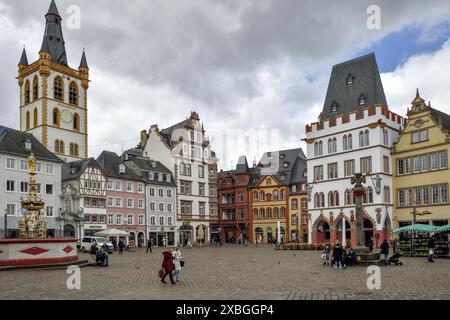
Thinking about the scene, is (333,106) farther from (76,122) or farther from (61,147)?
(76,122)

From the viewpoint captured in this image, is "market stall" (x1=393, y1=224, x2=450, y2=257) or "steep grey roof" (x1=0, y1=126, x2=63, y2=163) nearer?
"market stall" (x1=393, y1=224, x2=450, y2=257)

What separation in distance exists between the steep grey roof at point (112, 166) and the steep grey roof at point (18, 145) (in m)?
8.54

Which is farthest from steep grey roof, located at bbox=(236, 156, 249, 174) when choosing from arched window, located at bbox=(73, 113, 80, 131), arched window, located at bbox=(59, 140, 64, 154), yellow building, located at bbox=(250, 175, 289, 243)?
arched window, located at bbox=(59, 140, 64, 154)

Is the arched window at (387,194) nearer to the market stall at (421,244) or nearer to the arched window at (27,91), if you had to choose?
the market stall at (421,244)

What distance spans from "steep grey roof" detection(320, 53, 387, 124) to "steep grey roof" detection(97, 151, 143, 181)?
2785cm

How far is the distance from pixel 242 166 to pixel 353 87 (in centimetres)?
3210

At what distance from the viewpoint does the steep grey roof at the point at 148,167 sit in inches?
2899

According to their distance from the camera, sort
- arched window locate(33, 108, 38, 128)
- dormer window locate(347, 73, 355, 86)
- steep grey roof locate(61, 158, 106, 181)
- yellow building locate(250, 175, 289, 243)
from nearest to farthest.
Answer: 1. dormer window locate(347, 73, 355, 86)
2. steep grey roof locate(61, 158, 106, 181)
3. yellow building locate(250, 175, 289, 243)
4. arched window locate(33, 108, 38, 128)

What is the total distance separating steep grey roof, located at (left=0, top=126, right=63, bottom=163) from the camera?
185 ft

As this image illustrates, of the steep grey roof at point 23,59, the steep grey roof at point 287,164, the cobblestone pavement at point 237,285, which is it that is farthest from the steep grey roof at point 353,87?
the steep grey roof at point 23,59

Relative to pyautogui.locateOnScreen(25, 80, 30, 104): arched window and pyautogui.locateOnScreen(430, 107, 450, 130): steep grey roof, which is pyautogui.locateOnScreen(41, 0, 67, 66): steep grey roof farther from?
pyautogui.locateOnScreen(430, 107, 450, 130): steep grey roof

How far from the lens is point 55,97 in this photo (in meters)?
83.9

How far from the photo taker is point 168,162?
7856 centimetres

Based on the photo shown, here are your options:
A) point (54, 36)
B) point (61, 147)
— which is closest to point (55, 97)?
point (61, 147)
